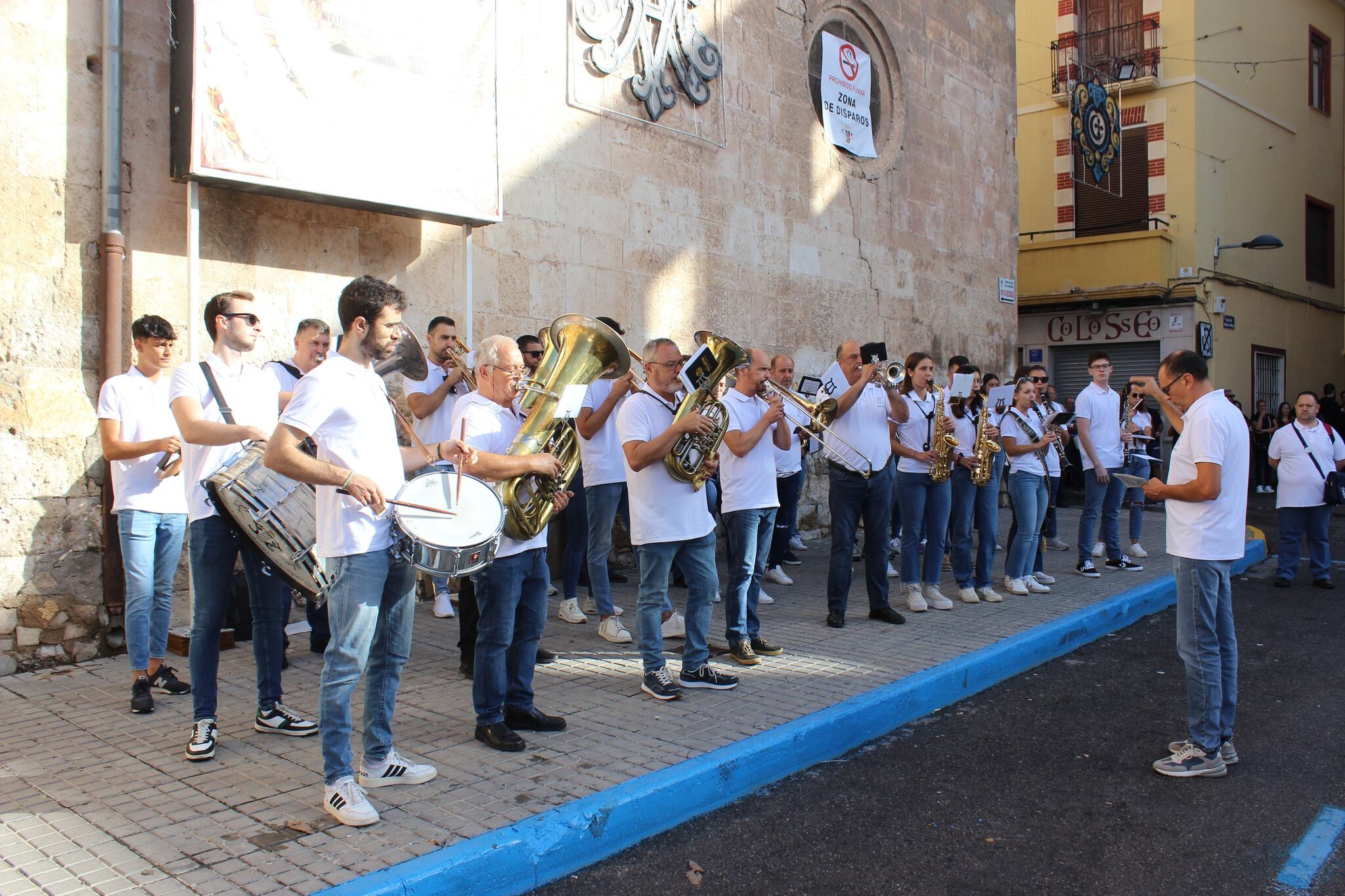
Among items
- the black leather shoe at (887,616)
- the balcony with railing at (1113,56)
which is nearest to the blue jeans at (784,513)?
the black leather shoe at (887,616)

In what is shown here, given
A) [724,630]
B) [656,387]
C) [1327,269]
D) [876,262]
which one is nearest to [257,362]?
[656,387]

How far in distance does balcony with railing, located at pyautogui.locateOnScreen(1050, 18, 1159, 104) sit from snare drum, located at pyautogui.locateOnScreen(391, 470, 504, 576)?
19.4 metres

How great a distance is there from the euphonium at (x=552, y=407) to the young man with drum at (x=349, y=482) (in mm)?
681

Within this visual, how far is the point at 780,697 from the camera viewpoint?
5.30 meters

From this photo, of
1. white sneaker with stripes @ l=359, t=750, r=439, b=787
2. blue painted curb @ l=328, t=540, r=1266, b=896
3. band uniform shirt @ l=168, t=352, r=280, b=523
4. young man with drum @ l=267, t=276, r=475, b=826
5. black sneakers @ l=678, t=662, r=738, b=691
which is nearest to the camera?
blue painted curb @ l=328, t=540, r=1266, b=896

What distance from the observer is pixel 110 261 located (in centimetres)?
614

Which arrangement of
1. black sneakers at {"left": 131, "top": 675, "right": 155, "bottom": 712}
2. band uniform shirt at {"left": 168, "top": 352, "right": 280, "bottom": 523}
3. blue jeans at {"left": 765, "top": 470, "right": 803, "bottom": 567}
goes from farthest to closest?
blue jeans at {"left": 765, "top": 470, "right": 803, "bottom": 567} < black sneakers at {"left": 131, "top": 675, "right": 155, "bottom": 712} < band uniform shirt at {"left": 168, "top": 352, "right": 280, "bottom": 523}

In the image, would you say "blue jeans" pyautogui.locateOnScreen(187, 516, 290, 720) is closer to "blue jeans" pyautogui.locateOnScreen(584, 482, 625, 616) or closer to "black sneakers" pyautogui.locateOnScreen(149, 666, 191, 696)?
"black sneakers" pyautogui.locateOnScreen(149, 666, 191, 696)

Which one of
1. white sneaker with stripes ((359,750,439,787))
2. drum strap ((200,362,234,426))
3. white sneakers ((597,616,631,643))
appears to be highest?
drum strap ((200,362,234,426))

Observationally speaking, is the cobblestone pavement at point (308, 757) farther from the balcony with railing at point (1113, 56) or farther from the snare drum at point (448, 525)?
the balcony with railing at point (1113, 56)

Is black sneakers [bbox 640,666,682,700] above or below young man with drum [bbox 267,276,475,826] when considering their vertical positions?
below

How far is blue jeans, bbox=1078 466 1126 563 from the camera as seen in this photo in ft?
30.4

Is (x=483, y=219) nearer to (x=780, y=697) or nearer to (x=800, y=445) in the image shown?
(x=800, y=445)

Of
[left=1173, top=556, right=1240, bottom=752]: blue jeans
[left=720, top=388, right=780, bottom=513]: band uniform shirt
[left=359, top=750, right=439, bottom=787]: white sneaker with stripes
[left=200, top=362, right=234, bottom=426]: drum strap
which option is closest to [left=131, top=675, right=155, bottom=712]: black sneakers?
[left=200, top=362, right=234, bottom=426]: drum strap
